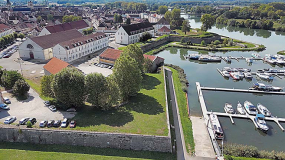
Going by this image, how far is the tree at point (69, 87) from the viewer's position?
2250cm

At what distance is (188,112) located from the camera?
25938mm

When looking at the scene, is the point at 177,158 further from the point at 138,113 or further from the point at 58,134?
the point at 58,134

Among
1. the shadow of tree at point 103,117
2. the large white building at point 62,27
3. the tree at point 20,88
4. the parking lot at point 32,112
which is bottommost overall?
the parking lot at point 32,112

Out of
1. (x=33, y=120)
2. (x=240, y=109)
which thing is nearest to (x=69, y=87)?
(x=33, y=120)

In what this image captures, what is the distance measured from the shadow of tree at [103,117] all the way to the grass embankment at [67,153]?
8.32 ft

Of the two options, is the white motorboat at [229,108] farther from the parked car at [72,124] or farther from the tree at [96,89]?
the parked car at [72,124]

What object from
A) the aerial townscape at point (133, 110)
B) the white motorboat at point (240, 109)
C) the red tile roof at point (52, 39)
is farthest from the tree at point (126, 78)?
the red tile roof at point (52, 39)

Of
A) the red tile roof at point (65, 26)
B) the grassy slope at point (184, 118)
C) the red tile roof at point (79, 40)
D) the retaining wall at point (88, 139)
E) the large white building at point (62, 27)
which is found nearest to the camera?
the retaining wall at point (88, 139)

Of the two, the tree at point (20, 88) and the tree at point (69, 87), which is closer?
the tree at point (69, 87)

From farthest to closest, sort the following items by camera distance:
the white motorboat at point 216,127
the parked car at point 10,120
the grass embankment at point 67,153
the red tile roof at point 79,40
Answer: the red tile roof at point 79,40 → the white motorboat at point 216,127 → the parked car at point 10,120 → the grass embankment at point 67,153

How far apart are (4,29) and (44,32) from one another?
57.3 ft

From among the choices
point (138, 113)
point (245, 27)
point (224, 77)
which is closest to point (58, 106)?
point (138, 113)

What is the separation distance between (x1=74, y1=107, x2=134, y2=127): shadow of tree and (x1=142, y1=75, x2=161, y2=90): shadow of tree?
7.55 metres

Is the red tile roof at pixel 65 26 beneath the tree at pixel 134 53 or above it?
above
